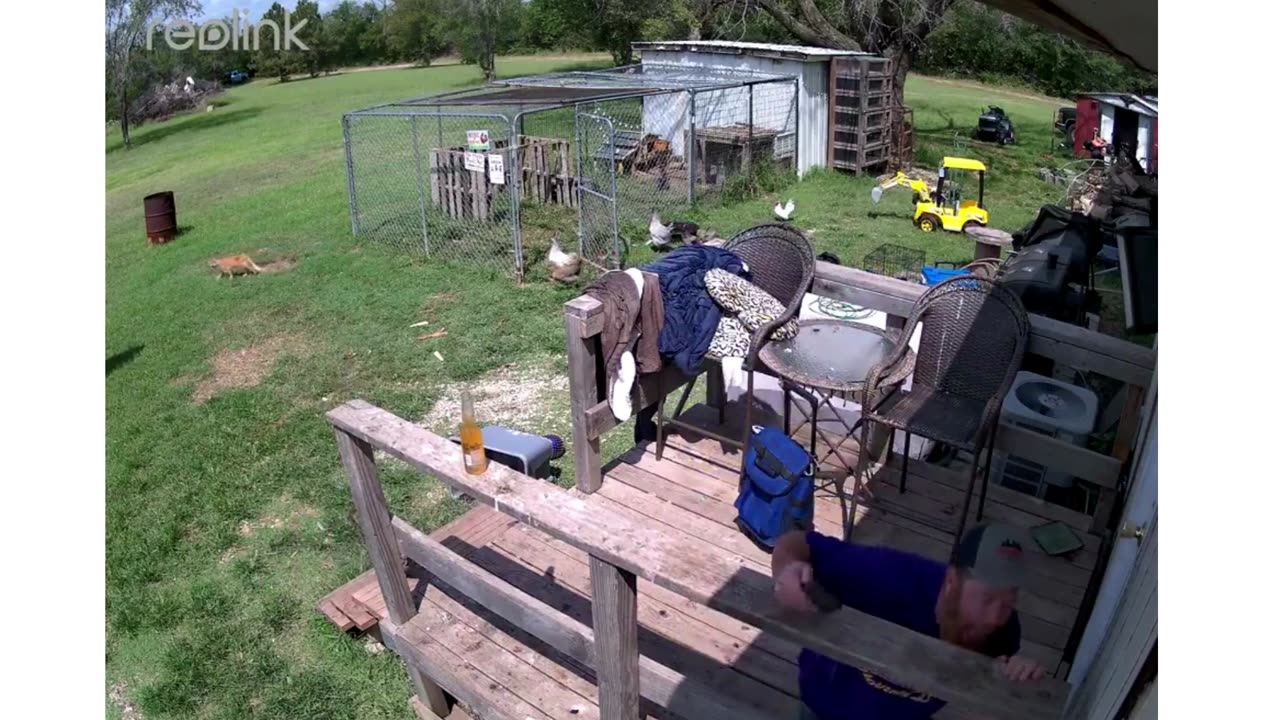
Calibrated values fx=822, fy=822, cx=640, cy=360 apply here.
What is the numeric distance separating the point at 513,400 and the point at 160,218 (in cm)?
943

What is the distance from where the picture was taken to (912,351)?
420cm

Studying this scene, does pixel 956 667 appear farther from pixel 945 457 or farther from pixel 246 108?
pixel 246 108

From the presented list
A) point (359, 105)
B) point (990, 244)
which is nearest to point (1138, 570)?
point (990, 244)

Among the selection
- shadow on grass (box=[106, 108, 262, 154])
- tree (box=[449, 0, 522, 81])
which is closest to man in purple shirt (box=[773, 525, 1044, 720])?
shadow on grass (box=[106, 108, 262, 154])

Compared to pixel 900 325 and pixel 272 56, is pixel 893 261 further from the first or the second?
pixel 272 56

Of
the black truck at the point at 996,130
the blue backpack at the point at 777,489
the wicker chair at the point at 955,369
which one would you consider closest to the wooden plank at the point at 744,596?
the blue backpack at the point at 777,489

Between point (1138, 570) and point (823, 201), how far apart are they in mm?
12332

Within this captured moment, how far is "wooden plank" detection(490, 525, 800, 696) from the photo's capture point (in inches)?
124

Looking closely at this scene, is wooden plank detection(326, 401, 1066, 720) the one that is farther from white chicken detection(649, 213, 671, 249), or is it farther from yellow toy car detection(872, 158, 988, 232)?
yellow toy car detection(872, 158, 988, 232)

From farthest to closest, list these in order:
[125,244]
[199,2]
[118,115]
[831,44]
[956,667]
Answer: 1. [118,115]
2. [199,2]
3. [831,44]
4. [125,244]
5. [956,667]

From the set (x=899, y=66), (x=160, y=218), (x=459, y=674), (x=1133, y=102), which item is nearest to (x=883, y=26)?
(x=899, y=66)

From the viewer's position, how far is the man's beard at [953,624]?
6.34 feet

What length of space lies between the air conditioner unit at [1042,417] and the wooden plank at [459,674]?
97.7 inches

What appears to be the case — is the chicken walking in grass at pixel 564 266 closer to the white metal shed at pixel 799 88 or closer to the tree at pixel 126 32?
the white metal shed at pixel 799 88
